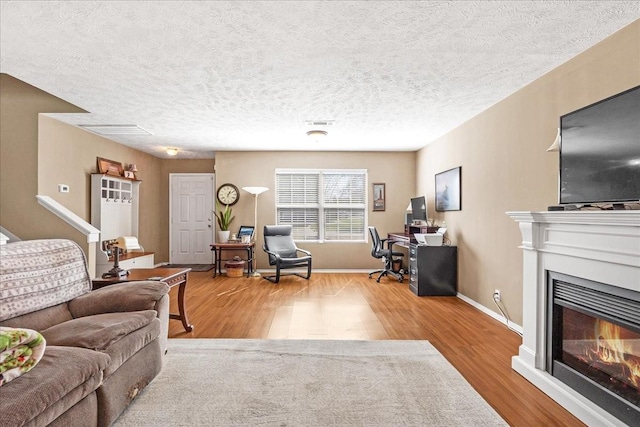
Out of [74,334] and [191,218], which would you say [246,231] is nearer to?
[191,218]

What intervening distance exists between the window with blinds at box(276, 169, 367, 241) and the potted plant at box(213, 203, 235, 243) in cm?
93

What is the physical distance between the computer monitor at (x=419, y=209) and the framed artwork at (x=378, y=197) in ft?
3.24

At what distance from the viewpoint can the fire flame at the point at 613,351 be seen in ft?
6.14

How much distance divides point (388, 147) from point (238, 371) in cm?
496

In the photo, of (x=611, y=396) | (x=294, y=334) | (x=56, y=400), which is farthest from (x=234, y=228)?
(x=611, y=396)

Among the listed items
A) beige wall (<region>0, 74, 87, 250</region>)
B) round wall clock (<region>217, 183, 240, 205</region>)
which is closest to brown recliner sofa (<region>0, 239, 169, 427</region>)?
beige wall (<region>0, 74, 87, 250</region>)

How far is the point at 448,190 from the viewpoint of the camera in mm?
5258

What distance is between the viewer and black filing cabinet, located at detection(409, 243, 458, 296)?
16.3 feet

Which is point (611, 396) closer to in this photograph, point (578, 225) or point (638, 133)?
point (578, 225)

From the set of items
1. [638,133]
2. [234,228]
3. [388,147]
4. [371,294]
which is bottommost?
[371,294]

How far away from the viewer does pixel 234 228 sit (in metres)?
6.99

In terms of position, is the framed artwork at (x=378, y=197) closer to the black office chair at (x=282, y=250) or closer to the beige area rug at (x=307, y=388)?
the black office chair at (x=282, y=250)

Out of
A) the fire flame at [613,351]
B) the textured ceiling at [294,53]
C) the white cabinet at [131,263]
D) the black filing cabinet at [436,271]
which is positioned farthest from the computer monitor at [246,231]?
the fire flame at [613,351]

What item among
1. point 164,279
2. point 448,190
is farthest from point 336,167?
point 164,279
